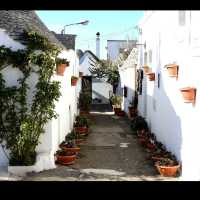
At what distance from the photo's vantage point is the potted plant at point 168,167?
29.5ft

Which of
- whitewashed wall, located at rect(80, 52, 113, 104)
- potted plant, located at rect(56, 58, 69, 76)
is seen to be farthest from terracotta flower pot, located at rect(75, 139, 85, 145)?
Answer: whitewashed wall, located at rect(80, 52, 113, 104)

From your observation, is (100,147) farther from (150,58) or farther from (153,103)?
(150,58)

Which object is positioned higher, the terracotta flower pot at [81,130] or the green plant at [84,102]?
the green plant at [84,102]

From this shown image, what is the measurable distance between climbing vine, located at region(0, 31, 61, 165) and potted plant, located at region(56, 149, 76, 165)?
110 centimetres

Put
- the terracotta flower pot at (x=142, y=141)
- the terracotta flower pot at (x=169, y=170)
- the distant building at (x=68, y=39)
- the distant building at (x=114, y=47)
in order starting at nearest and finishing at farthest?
the terracotta flower pot at (x=169, y=170) → the terracotta flower pot at (x=142, y=141) → the distant building at (x=68, y=39) → the distant building at (x=114, y=47)

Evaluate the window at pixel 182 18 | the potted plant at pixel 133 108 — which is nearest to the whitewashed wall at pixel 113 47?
the potted plant at pixel 133 108

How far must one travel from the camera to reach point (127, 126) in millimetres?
18625

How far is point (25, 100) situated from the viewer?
9.45m

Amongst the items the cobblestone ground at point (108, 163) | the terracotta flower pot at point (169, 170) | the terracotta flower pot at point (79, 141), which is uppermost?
the terracotta flower pot at point (169, 170)

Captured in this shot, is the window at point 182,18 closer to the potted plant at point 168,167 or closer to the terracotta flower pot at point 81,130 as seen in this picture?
the potted plant at point 168,167

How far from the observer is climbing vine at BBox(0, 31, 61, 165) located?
365 inches

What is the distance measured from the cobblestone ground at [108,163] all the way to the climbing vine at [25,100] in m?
0.80
